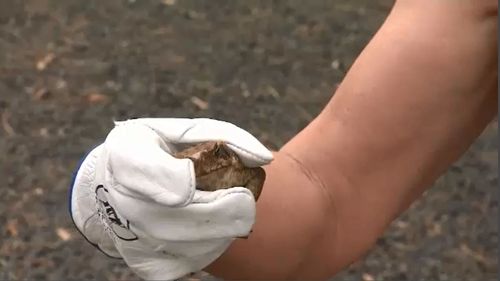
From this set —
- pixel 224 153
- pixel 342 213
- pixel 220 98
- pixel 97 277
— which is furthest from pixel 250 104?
pixel 224 153

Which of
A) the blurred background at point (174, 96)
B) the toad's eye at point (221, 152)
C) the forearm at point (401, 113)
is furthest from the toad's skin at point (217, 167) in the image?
the blurred background at point (174, 96)

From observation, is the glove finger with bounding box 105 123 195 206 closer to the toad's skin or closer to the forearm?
the toad's skin

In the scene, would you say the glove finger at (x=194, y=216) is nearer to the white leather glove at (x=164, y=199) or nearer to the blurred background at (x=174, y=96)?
the white leather glove at (x=164, y=199)

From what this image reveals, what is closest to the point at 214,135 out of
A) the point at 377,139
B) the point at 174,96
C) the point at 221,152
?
the point at 221,152

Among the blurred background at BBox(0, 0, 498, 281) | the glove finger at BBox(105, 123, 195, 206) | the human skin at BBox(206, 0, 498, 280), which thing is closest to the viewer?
the glove finger at BBox(105, 123, 195, 206)

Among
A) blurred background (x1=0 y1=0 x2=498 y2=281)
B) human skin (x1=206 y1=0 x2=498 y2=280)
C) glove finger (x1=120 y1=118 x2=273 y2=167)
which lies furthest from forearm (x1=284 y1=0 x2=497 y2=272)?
blurred background (x1=0 y1=0 x2=498 y2=281)

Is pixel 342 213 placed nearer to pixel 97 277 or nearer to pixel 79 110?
pixel 97 277
